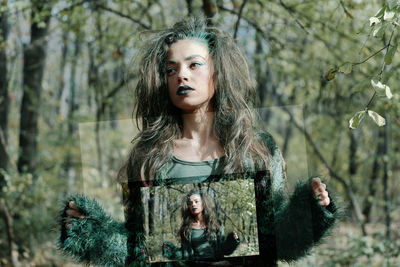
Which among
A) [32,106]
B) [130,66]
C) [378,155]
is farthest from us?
[378,155]

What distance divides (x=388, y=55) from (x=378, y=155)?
5.43 meters

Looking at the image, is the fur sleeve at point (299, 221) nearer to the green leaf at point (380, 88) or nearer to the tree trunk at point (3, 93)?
the green leaf at point (380, 88)

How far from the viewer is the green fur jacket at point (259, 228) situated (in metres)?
1.70

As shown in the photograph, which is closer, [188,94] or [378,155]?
[188,94]

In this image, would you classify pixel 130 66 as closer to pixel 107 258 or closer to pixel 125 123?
pixel 125 123

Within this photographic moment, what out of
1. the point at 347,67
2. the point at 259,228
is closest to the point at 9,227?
the point at 259,228

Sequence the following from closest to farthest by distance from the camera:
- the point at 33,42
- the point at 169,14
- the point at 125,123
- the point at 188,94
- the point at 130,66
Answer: the point at 188,94, the point at 125,123, the point at 130,66, the point at 33,42, the point at 169,14

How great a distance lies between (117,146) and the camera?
2834 mm

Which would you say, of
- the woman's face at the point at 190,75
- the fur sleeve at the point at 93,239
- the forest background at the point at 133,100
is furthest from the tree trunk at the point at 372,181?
the fur sleeve at the point at 93,239

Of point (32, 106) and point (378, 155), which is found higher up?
point (32, 106)

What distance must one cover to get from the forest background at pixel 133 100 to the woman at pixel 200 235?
0.56ft

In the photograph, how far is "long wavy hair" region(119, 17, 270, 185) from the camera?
5.98ft

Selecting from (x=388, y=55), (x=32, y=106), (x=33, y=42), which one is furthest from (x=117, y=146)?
(x=32, y=106)

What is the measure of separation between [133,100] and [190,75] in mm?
2341
